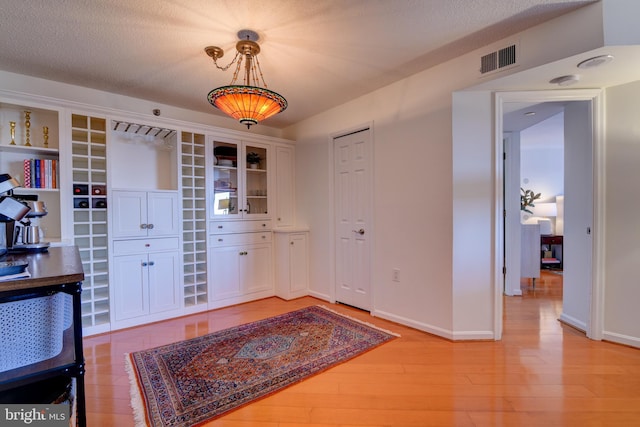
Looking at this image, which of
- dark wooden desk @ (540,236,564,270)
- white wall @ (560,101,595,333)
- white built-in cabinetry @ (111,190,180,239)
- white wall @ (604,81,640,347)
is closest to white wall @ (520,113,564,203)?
dark wooden desk @ (540,236,564,270)

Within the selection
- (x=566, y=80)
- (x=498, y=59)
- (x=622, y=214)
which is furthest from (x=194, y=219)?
(x=622, y=214)

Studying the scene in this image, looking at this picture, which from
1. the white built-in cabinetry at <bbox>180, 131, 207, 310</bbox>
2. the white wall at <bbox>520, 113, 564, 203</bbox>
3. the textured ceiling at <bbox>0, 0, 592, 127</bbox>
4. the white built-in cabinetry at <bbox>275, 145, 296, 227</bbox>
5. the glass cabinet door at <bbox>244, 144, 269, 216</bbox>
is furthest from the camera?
the white wall at <bbox>520, 113, 564, 203</bbox>

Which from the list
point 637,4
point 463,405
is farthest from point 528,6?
point 463,405

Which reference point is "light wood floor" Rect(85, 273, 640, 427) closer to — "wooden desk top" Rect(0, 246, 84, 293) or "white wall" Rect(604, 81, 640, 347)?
"white wall" Rect(604, 81, 640, 347)

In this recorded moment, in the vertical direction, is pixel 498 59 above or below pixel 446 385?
above

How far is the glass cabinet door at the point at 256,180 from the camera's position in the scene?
3861 mm

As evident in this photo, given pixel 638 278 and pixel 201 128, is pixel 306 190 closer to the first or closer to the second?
pixel 201 128

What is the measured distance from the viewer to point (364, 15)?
6.32 feet

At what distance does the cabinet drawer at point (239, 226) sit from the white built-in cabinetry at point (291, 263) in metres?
0.19

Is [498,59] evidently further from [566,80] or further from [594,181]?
[594,181]

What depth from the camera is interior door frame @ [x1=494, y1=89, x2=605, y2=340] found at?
2.51 meters

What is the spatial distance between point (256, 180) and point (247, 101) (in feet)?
6.79

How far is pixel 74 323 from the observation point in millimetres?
1199

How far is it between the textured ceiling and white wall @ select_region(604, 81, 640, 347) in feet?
3.90
